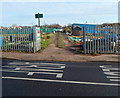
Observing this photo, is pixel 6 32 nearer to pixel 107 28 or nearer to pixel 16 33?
pixel 16 33

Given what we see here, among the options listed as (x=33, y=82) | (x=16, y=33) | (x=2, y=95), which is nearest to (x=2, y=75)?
(x=33, y=82)

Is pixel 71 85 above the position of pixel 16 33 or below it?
below

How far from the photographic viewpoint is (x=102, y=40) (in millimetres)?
13047

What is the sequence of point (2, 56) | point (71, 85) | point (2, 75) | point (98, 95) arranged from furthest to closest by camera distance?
point (2, 56) < point (2, 75) < point (71, 85) < point (98, 95)

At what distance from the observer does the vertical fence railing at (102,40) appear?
12983 millimetres

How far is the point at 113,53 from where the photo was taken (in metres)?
13.0

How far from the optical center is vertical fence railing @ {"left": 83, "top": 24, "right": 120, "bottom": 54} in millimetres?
12983

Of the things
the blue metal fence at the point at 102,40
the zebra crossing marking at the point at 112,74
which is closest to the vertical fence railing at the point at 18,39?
the blue metal fence at the point at 102,40

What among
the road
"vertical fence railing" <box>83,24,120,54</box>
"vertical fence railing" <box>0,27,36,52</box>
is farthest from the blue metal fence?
the road

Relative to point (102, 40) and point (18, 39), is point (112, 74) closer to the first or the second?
point (102, 40)

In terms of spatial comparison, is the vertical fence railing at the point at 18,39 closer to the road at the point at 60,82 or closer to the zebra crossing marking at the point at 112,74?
the road at the point at 60,82

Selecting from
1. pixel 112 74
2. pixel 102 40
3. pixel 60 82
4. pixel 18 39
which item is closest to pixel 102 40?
pixel 102 40

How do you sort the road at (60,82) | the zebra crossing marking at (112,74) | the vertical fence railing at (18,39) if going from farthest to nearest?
the vertical fence railing at (18,39) → the zebra crossing marking at (112,74) → the road at (60,82)

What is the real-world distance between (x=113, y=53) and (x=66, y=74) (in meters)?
6.47
